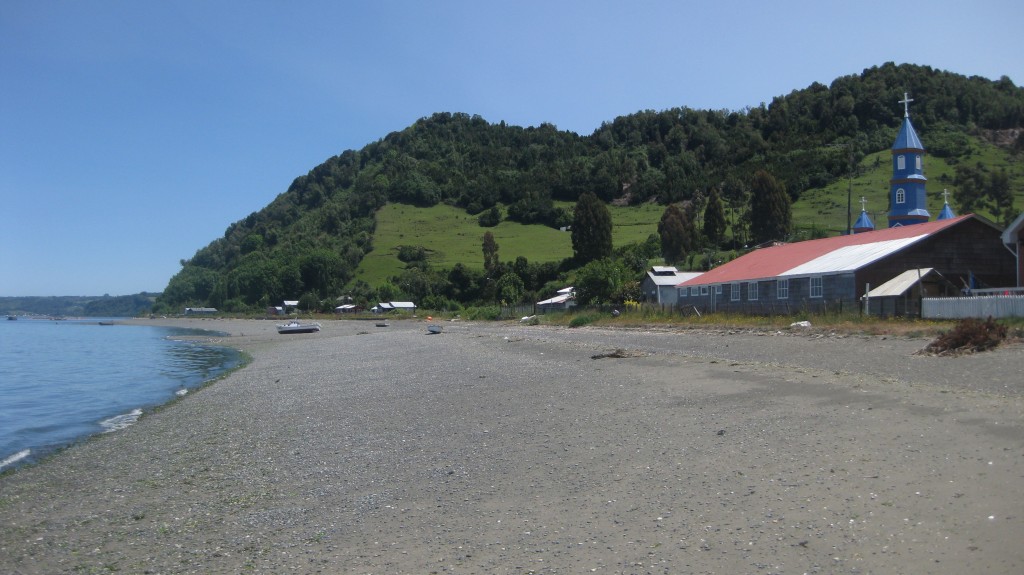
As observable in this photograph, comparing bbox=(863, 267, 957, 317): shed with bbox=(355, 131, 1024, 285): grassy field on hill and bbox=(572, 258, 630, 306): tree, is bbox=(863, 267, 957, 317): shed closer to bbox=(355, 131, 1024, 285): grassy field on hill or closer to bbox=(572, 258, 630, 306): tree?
bbox=(572, 258, 630, 306): tree

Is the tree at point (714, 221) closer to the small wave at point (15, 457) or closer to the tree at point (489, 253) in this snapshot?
the tree at point (489, 253)

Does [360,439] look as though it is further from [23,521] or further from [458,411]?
[23,521]

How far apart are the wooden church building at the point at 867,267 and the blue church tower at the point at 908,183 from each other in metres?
12.7

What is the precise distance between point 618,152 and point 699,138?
1925 centimetres

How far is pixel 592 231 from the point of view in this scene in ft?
298

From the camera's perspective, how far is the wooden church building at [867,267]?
31.2 meters

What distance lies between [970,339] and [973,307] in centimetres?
808

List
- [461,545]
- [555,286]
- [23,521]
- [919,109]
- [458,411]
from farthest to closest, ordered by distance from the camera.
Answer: [919,109] → [555,286] → [458,411] → [23,521] → [461,545]

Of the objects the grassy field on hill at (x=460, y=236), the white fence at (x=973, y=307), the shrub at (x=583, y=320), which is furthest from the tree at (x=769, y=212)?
the white fence at (x=973, y=307)

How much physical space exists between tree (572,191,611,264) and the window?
184 feet

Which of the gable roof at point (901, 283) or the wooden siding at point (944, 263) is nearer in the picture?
the gable roof at point (901, 283)

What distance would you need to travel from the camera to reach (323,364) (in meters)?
29.6

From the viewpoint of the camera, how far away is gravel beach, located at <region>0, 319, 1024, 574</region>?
19.6 feet

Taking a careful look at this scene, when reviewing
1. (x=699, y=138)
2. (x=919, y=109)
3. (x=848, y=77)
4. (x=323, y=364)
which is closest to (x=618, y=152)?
(x=699, y=138)
